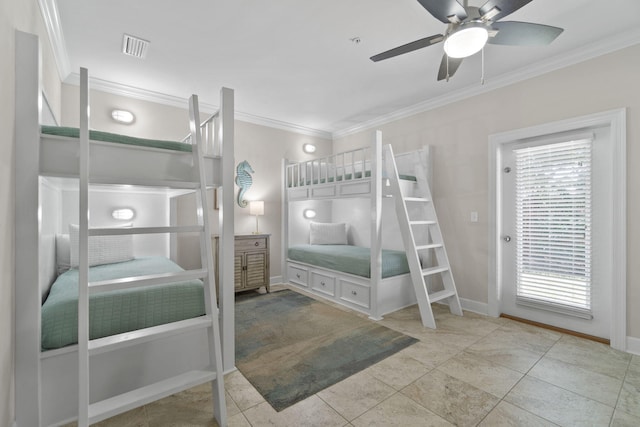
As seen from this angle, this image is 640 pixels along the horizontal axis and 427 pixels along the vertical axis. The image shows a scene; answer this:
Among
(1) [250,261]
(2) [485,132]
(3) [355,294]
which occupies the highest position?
(2) [485,132]

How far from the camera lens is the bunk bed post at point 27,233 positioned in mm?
Answer: 1380

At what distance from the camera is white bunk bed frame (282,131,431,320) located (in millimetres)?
Answer: 3074

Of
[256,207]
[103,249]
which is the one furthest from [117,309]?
[256,207]

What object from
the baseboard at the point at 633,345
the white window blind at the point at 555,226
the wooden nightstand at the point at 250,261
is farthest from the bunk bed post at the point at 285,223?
the baseboard at the point at 633,345

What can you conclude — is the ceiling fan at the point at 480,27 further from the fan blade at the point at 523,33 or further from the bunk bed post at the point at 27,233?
the bunk bed post at the point at 27,233

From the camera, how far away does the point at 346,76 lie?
307cm

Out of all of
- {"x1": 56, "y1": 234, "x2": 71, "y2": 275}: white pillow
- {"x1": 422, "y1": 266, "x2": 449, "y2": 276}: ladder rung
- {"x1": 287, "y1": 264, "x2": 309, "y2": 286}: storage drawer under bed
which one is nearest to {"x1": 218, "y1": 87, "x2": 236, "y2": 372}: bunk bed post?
{"x1": 56, "y1": 234, "x2": 71, "y2": 275}: white pillow

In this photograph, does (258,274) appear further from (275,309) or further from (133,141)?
(133,141)

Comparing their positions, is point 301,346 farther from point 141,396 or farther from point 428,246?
point 428,246

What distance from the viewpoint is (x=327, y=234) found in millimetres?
4492

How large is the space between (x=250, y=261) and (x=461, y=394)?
2840 mm

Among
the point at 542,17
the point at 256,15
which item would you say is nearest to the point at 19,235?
the point at 256,15

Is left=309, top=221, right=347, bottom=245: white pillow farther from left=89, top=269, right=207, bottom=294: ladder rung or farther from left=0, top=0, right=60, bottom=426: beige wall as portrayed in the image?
left=0, top=0, right=60, bottom=426: beige wall

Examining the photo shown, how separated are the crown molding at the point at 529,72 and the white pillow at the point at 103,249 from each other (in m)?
3.71
